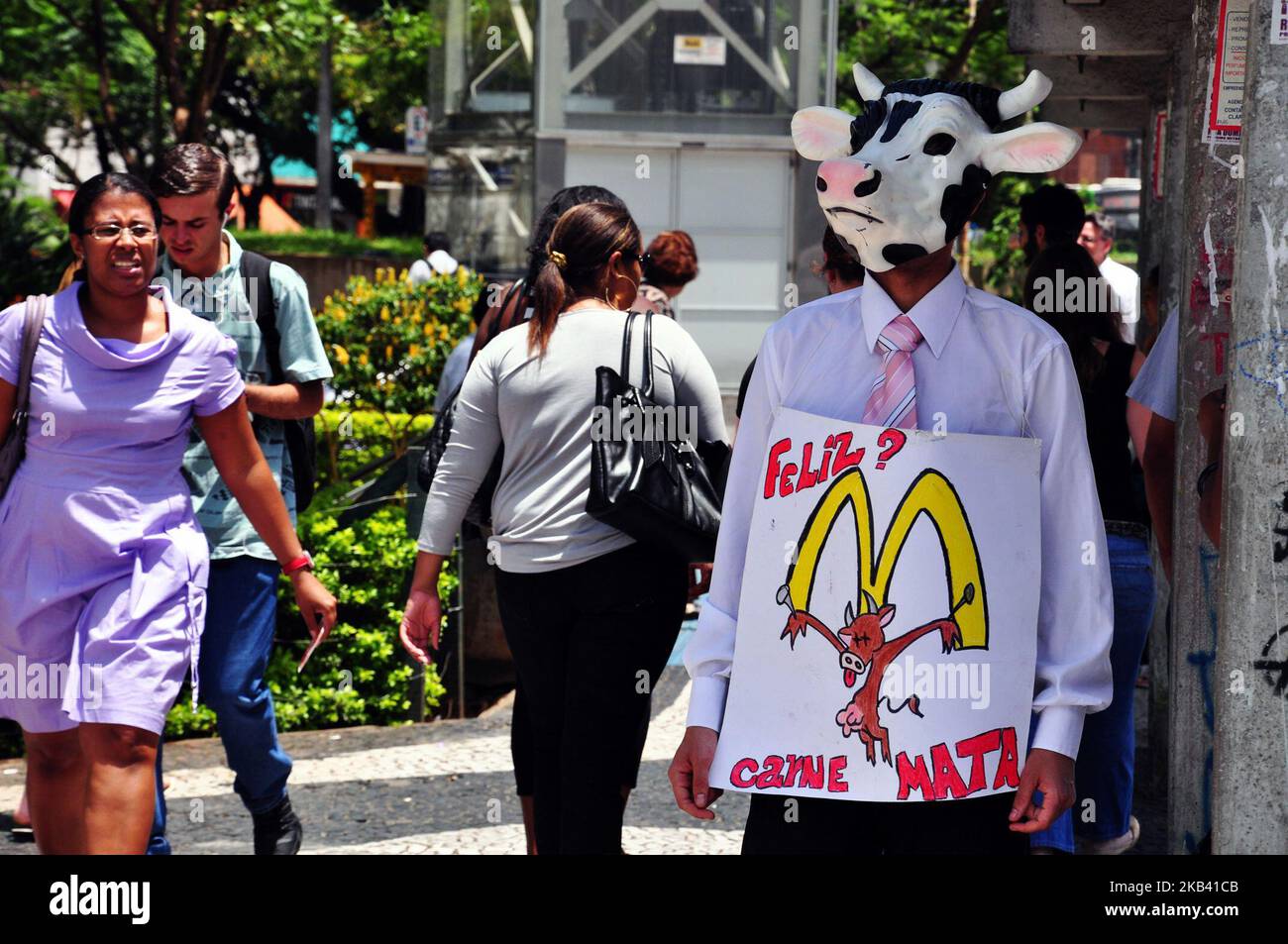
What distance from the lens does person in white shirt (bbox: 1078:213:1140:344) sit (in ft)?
28.0

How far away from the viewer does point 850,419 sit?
290 centimetres

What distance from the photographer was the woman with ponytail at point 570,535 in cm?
423

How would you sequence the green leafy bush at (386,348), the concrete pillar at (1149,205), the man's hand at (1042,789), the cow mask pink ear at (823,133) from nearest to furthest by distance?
the man's hand at (1042,789), the cow mask pink ear at (823,133), the concrete pillar at (1149,205), the green leafy bush at (386,348)

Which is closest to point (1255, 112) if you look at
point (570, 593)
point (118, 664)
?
point (570, 593)

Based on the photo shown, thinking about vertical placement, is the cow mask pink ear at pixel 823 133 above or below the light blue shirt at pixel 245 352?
above

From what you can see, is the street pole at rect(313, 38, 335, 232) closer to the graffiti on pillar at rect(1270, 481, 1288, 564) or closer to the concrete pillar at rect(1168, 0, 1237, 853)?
the concrete pillar at rect(1168, 0, 1237, 853)

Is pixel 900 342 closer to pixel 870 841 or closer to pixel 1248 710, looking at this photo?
pixel 870 841

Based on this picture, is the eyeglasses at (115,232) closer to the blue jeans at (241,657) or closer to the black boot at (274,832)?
the blue jeans at (241,657)

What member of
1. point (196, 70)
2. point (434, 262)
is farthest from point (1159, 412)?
point (196, 70)

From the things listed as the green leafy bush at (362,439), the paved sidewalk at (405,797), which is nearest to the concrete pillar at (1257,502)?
the paved sidewalk at (405,797)

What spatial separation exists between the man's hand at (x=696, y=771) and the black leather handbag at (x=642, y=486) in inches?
51.2

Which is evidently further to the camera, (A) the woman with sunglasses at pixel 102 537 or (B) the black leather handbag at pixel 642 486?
(B) the black leather handbag at pixel 642 486

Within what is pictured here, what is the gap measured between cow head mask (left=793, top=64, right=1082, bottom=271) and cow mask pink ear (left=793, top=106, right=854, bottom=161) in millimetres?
92

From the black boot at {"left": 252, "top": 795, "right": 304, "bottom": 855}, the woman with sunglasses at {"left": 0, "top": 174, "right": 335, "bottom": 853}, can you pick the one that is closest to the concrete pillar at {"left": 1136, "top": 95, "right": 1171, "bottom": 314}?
the black boot at {"left": 252, "top": 795, "right": 304, "bottom": 855}
